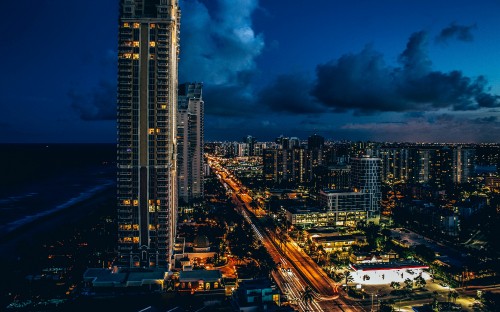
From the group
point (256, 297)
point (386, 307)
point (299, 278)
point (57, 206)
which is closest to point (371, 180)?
point (299, 278)

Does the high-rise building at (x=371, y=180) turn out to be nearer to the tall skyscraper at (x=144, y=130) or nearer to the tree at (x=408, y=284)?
the tree at (x=408, y=284)

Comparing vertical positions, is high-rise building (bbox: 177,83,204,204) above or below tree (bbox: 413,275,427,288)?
above

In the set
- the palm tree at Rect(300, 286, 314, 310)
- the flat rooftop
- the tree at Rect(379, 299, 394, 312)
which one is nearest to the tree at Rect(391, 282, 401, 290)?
the flat rooftop

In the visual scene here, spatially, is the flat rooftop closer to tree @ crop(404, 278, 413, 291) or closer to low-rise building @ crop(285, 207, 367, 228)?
tree @ crop(404, 278, 413, 291)

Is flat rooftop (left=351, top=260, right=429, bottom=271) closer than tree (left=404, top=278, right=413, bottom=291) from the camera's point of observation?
No

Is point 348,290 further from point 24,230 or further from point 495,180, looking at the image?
point 495,180

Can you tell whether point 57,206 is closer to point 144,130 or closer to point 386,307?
point 144,130

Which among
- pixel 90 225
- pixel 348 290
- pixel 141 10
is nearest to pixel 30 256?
pixel 90 225
